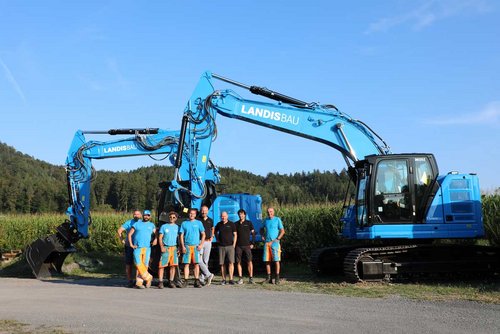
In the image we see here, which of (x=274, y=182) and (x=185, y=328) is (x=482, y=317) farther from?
(x=274, y=182)

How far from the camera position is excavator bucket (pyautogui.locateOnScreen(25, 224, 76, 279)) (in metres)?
16.2

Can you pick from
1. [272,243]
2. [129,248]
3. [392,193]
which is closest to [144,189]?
[129,248]

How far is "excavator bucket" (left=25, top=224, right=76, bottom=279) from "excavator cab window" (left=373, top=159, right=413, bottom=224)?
30.0 ft

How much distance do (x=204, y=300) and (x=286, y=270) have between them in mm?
7839

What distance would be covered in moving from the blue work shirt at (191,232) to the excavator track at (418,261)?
348 centimetres

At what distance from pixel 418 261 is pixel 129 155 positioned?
30.5ft

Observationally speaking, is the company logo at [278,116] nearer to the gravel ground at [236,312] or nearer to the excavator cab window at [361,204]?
the excavator cab window at [361,204]

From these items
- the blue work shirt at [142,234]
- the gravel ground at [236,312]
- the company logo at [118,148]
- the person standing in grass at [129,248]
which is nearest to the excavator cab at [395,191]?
the gravel ground at [236,312]

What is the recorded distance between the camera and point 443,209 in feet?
43.1

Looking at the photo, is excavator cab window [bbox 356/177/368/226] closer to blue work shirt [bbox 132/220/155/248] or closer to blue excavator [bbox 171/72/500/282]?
blue excavator [bbox 171/72/500/282]

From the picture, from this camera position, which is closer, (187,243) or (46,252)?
(187,243)

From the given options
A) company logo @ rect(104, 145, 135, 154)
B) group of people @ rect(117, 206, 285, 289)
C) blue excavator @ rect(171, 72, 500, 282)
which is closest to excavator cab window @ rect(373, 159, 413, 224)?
blue excavator @ rect(171, 72, 500, 282)

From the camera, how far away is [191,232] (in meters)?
13.1

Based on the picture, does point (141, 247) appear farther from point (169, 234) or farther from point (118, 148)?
point (118, 148)
